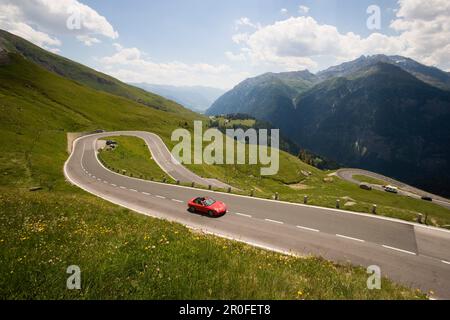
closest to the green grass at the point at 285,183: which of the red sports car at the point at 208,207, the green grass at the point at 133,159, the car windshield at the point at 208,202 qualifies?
the green grass at the point at 133,159

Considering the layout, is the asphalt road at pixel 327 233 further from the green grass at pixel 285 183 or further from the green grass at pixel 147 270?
the green grass at pixel 285 183

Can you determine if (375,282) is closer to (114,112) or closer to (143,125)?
(143,125)

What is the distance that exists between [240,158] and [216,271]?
94.6m

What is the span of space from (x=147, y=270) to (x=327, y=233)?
16456 millimetres

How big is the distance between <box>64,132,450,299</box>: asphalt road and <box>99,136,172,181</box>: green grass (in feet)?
75.6

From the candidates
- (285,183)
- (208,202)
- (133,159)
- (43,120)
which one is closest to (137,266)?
(208,202)

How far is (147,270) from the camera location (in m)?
7.59

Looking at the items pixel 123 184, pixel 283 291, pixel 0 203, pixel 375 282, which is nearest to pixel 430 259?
pixel 375 282

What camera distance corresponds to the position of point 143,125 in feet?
434

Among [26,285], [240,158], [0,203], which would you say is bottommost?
[240,158]

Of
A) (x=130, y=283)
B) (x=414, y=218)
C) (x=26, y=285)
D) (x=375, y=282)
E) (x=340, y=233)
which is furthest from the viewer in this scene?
(x=414, y=218)

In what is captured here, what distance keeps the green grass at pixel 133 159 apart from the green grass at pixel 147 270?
1749 inches

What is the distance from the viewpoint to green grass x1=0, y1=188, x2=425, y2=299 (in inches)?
250

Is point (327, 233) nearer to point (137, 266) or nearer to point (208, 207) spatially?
point (208, 207)
